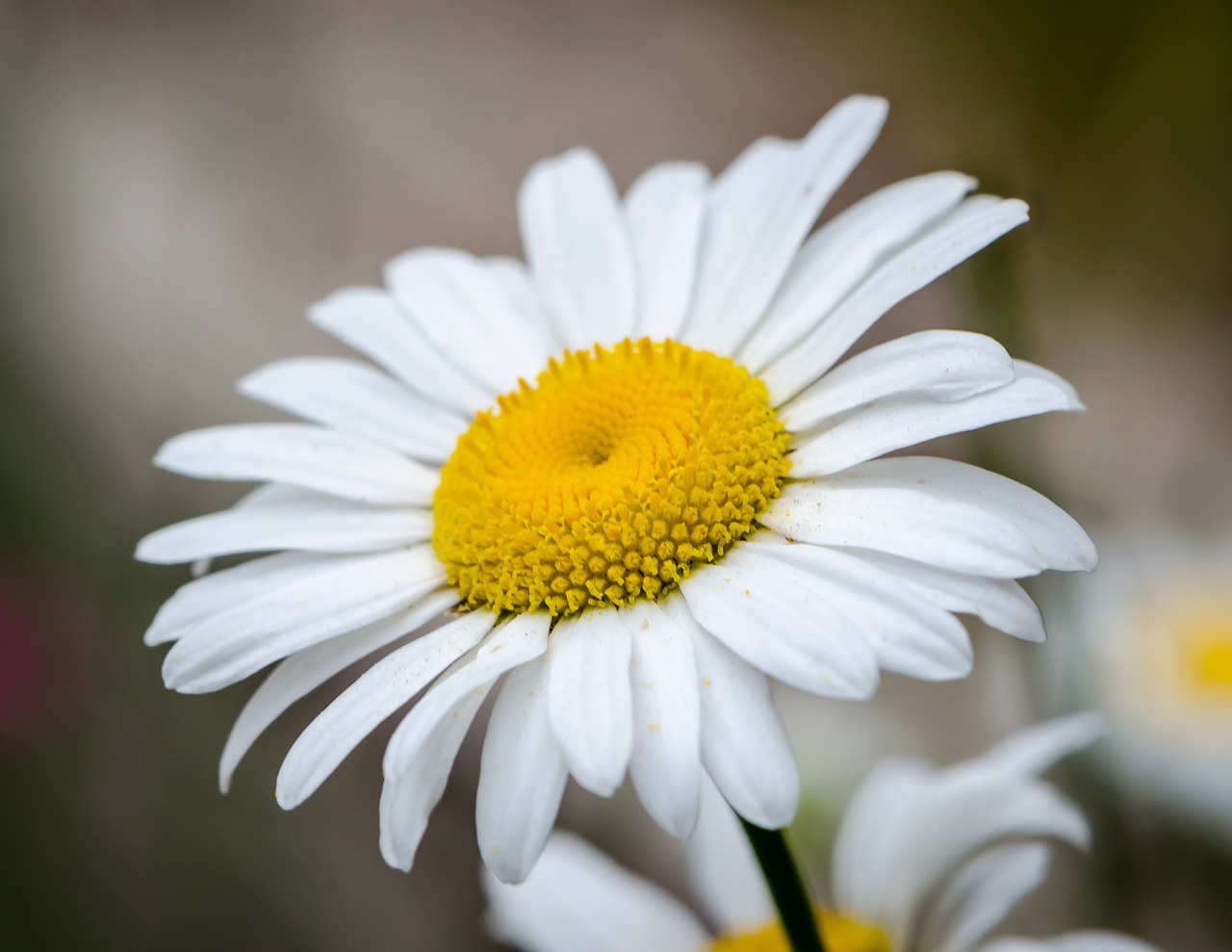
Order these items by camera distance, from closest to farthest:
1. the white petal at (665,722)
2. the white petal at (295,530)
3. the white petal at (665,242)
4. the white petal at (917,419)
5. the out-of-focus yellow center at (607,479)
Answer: the white petal at (665,722)
the white petal at (917,419)
the out-of-focus yellow center at (607,479)
the white petal at (295,530)
the white petal at (665,242)

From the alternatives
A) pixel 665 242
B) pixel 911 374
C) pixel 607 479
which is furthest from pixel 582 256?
pixel 911 374

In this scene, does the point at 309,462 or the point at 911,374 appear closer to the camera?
the point at 911,374

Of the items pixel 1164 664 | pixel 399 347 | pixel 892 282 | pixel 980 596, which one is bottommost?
pixel 1164 664

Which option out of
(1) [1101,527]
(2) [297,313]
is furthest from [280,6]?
(1) [1101,527]

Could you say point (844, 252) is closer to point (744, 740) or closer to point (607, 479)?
point (607, 479)

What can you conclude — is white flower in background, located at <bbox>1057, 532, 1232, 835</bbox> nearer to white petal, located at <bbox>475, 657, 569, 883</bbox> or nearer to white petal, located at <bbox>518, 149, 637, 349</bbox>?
white petal, located at <bbox>518, 149, 637, 349</bbox>

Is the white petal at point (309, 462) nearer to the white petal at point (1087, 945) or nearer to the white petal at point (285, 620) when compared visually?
the white petal at point (285, 620)

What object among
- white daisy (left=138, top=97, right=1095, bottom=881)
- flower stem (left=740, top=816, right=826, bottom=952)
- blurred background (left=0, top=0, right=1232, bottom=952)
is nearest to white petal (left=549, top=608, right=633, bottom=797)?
white daisy (left=138, top=97, right=1095, bottom=881)

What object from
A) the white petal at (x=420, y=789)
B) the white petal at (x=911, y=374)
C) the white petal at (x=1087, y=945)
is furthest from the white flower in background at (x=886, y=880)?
the white petal at (x=911, y=374)
